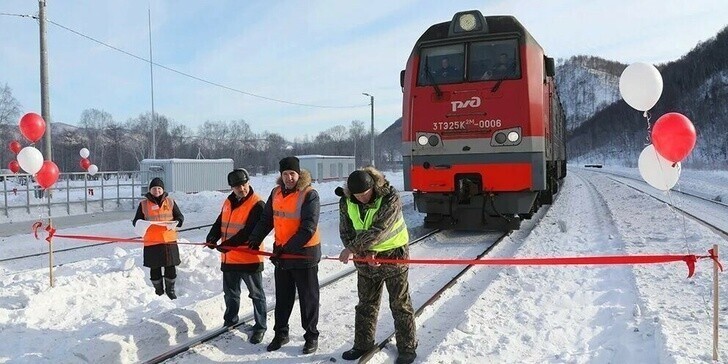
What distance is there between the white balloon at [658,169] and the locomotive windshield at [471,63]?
310cm

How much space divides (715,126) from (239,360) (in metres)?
76.7

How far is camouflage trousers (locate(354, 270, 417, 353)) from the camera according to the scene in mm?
4254

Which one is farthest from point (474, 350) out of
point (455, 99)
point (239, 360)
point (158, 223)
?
point (455, 99)

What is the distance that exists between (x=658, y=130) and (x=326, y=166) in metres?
36.3

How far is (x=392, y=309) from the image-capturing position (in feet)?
14.1

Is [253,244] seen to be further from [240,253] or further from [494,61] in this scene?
[494,61]

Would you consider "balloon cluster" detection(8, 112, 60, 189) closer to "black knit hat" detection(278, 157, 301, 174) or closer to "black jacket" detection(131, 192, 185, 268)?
"black jacket" detection(131, 192, 185, 268)

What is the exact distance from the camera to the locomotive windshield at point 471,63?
29.8 ft

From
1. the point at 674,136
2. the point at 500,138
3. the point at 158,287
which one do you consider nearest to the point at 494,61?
the point at 500,138

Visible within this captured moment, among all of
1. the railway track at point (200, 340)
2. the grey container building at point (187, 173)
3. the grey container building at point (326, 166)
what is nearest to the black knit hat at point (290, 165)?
the railway track at point (200, 340)

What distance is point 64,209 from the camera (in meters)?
17.1

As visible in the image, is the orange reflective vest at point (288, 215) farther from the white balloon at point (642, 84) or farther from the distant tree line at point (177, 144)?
the distant tree line at point (177, 144)

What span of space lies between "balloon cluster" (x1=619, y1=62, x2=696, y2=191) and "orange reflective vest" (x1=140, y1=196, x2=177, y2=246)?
5.46 metres

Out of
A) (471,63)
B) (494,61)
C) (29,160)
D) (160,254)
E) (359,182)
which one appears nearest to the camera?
(359,182)
